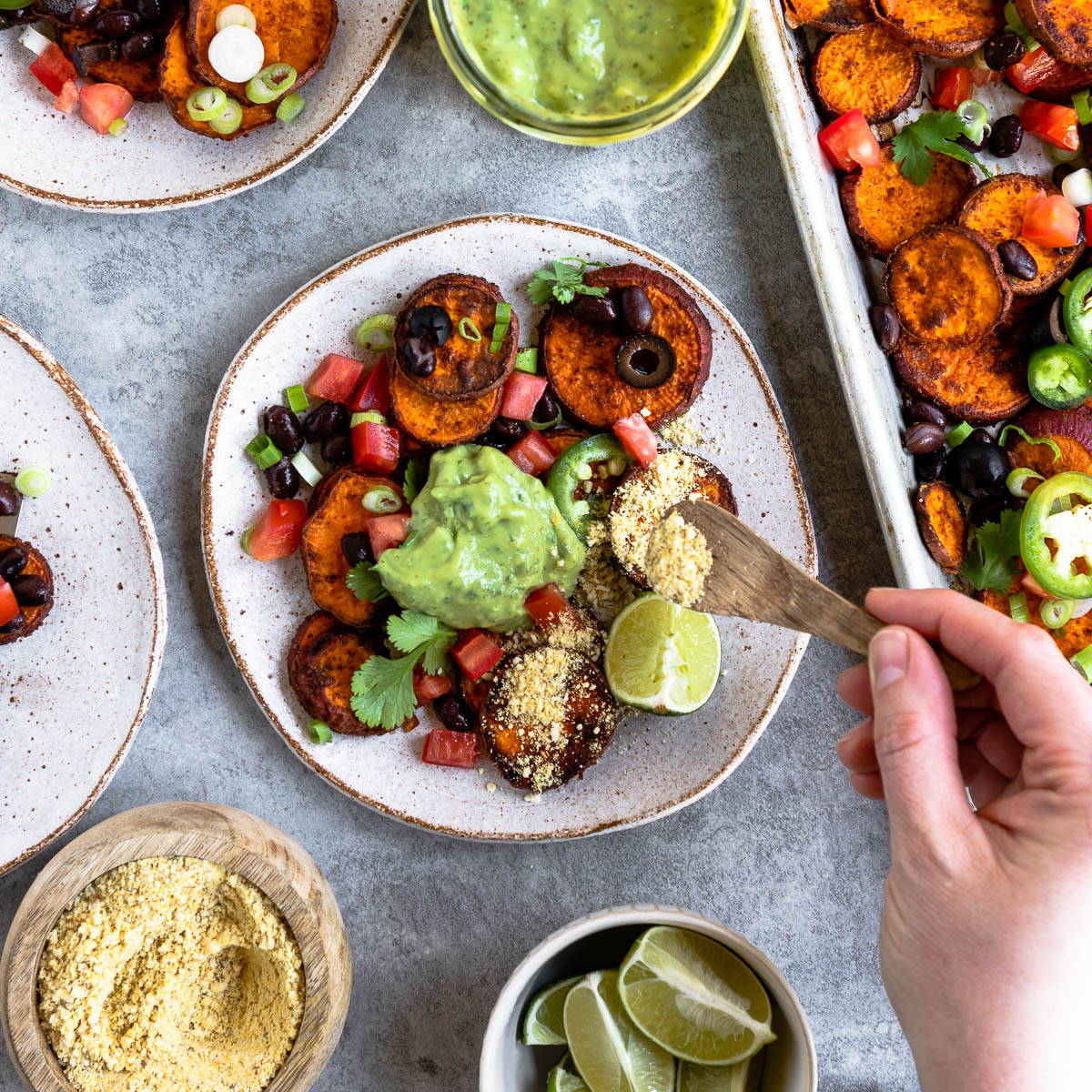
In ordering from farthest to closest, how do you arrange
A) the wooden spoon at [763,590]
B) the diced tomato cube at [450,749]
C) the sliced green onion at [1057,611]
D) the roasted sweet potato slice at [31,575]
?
the sliced green onion at [1057,611] < the diced tomato cube at [450,749] < the roasted sweet potato slice at [31,575] < the wooden spoon at [763,590]

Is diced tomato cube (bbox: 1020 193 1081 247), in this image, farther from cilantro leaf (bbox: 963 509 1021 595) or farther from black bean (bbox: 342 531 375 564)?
black bean (bbox: 342 531 375 564)

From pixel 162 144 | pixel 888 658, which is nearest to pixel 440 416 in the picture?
pixel 162 144

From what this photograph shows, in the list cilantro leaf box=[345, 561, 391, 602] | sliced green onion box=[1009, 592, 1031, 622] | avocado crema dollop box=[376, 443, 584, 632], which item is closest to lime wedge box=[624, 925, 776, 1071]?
avocado crema dollop box=[376, 443, 584, 632]

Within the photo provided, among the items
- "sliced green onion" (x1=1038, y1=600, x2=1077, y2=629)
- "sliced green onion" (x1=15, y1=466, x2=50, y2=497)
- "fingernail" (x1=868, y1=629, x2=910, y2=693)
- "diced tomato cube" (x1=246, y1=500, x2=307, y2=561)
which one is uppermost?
"sliced green onion" (x1=15, y1=466, x2=50, y2=497)

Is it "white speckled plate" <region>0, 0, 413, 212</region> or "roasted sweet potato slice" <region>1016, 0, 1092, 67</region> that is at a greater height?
"white speckled plate" <region>0, 0, 413, 212</region>

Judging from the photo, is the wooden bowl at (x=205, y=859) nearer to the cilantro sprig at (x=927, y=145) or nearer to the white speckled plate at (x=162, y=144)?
the white speckled plate at (x=162, y=144)

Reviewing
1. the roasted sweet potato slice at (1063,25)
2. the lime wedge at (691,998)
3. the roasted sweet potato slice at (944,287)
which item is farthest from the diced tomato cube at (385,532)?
the roasted sweet potato slice at (1063,25)
